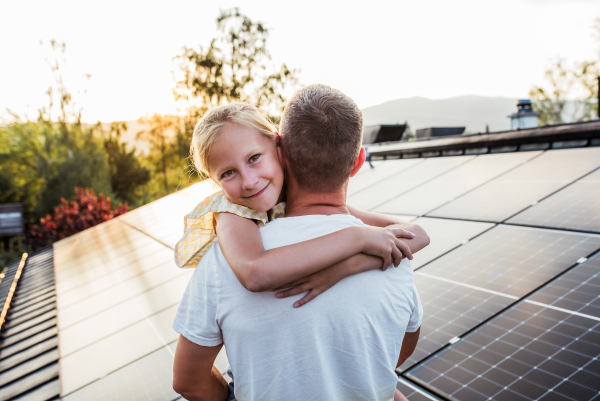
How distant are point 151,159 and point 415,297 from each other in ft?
198

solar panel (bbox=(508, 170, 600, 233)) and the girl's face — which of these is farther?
solar panel (bbox=(508, 170, 600, 233))

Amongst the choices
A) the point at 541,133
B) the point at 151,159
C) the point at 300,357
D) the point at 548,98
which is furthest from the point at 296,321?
the point at 548,98

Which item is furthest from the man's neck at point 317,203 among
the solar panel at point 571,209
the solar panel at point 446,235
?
the solar panel at point 571,209

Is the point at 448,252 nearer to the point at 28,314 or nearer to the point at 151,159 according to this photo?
the point at 28,314

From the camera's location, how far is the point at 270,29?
46406 millimetres

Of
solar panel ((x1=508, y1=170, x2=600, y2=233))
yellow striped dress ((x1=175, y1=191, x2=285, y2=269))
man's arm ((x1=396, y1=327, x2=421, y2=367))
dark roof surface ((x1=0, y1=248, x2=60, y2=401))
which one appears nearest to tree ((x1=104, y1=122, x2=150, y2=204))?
dark roof surface ((x1=0, y1=248, x2=60, y2=401))

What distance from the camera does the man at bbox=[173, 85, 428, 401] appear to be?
152cm

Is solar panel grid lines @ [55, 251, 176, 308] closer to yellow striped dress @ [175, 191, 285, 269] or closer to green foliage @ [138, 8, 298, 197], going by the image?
yellow striped dress @ [175, 191, 285, 269]

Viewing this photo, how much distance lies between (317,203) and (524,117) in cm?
1649

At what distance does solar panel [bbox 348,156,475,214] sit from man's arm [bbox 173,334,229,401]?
18.3 feet

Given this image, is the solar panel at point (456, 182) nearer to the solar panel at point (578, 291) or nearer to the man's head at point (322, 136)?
the solar panel at point (578, 291)

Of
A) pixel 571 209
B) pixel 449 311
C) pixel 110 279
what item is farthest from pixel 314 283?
pixel 110 279

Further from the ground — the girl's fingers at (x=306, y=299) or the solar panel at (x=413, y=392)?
the girl's fingers at (x=306, y=299)

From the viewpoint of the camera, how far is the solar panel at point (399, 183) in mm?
7884
